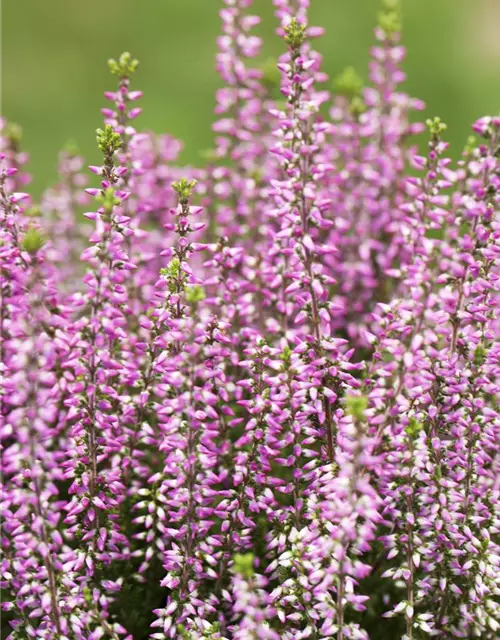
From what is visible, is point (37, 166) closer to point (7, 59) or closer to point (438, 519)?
point (7, 59)

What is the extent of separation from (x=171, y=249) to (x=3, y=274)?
71 centimetres

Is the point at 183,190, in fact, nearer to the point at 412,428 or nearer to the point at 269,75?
the point at 412,428

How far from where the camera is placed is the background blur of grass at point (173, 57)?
11.8m

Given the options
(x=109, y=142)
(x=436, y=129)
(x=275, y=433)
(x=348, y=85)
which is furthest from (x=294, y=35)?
(x=348, y=85)

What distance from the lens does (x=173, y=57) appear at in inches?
520

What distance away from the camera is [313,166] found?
12.0 ft

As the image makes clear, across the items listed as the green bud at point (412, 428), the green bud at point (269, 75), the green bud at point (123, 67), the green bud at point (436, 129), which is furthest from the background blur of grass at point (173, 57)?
the green bud at point (412, 428)

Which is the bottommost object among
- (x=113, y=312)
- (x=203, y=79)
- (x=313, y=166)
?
(x=113, y=312)

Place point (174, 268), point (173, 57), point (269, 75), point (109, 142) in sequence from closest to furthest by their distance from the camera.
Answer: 1. point (174, 268)
2. point (109, 142)
3. point (269, 75)
4. point (173, 57)

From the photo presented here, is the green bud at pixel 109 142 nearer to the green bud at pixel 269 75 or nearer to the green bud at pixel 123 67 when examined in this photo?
the green bud at pixel 123 67

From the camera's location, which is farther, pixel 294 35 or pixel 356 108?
pixel 356 108

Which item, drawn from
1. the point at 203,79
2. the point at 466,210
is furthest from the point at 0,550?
the point at 203,79

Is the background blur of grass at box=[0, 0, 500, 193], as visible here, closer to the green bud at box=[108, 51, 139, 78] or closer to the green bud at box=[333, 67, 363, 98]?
the green bud at box=[333, 67, 363, 98]

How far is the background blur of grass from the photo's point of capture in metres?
11.8
